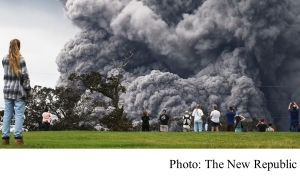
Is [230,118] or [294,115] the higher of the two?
[294,115]

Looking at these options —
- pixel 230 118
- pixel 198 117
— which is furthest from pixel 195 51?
pixel 198 117

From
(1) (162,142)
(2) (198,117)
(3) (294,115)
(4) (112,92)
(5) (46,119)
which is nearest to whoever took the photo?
(1) (162,142)

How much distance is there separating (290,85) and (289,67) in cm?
397

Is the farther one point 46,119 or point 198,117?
point 46,119

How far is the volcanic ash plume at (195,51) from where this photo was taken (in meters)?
94.9

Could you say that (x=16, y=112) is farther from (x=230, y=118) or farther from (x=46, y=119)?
(x=46, y=119)

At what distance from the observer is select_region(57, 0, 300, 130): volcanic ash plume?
94.9 metres

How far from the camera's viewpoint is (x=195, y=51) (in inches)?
4176

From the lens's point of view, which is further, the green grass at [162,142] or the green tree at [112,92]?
the green tree at [112,92]

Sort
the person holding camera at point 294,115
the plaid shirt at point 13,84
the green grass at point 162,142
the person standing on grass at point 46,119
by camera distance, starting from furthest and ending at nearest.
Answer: the person standing on grass at point 46,119 < the person holding camera at point 294,115 < the green grass at point 162,142 < the plaid shirt at point 13,84

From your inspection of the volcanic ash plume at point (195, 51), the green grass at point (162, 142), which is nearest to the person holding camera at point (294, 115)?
the green grass at point (162, 142)

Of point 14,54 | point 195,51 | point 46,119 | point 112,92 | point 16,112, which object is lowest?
point 16,112

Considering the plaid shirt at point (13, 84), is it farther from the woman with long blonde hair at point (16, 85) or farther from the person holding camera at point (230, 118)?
the person holding camera at point (230, 118)

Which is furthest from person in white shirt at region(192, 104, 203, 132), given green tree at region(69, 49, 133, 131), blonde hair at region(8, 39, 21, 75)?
blonde hair at region(8, 39, 21, 75)
